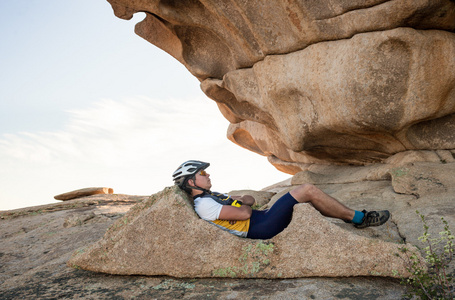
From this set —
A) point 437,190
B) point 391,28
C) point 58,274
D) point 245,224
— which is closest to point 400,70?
point 391,28

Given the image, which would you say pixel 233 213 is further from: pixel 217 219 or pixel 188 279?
pixel 188 279

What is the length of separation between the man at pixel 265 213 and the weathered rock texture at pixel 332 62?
3.53m

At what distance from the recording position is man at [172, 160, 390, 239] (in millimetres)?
4711

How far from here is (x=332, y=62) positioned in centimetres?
773

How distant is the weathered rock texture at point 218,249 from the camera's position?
167 inches

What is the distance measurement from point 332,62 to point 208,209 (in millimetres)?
4891

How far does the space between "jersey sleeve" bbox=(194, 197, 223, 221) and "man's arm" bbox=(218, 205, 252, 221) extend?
67 millimetres

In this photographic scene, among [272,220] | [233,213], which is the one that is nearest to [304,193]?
[272,220]

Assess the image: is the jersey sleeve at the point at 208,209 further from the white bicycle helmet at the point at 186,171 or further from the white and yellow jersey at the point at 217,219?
the white bicycle helmet at the point at 186,171

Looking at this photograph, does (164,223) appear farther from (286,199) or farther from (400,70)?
(400,70)

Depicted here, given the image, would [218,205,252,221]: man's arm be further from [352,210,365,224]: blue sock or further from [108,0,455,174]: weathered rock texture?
[108,0,455,174]: weathered rock texture

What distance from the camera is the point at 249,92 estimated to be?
10.3 m

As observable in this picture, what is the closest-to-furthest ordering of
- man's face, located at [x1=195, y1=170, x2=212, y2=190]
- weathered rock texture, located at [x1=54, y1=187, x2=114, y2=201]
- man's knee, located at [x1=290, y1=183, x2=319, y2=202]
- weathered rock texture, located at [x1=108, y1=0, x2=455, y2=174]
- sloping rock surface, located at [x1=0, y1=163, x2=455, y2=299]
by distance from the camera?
sloping rock surface, located at [x1=0, y1=163, x2=455, y2=299], man's knee, located at [x1=290, y1=183, x2=319, y2=202], man's face, located at [x1=195, y1=170, x2=212, y2=190], weathered rock texture, located at [x1=108, y1=0, x2=455, y2=174], weathered rock texture, located at [x1=54, y1=187, x2=114, y2=201]

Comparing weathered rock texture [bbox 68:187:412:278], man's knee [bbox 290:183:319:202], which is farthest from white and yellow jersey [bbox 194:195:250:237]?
man's knee [bbox 290:183:319:202]
